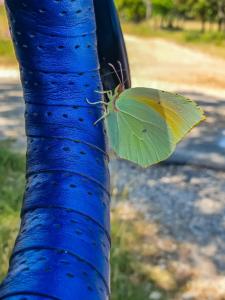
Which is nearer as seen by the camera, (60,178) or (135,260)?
(60,178)

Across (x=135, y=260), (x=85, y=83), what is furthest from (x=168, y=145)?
(x=135, y=260)

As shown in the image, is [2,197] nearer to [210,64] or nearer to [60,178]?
[60,178]

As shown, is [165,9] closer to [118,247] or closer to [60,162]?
[118,247]

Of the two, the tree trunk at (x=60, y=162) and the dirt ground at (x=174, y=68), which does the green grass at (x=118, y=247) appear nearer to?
the tree trunk at (x=60, y=162)

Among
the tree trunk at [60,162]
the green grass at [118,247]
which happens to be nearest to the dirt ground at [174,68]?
the green grass at [118,247]

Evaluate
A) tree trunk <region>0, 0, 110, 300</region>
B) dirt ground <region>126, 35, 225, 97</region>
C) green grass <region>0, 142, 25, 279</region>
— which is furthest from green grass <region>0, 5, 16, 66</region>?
tree trunk <region>0, 0, 110, 300</region>

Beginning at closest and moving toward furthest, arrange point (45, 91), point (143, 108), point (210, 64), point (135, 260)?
1. point (45, 91)
2. point (143, 108)
3. point (135, 260)
4. point (210, 64)
